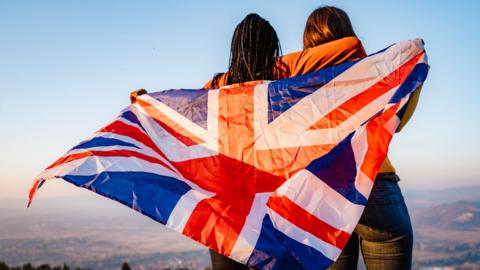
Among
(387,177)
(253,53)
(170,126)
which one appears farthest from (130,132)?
(387,177)

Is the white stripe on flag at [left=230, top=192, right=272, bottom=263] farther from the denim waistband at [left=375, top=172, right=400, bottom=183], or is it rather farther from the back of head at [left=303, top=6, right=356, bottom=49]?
the back of head at [left=303, top=6, right=356, bottom=49]

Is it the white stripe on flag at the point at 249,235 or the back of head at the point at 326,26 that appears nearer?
the white stripe on flag at the point at 249,235

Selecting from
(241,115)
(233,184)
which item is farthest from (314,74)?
(233,184)

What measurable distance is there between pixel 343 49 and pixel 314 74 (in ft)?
0.84

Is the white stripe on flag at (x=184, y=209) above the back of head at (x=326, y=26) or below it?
below

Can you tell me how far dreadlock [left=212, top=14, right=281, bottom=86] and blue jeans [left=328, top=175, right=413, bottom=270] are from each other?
3.49 ft

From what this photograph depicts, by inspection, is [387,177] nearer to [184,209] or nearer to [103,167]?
[184,209]

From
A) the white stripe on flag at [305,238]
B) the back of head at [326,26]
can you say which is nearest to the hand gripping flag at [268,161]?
the white stripe on flag at [305,238]

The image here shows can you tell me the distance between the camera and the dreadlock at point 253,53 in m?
3.14

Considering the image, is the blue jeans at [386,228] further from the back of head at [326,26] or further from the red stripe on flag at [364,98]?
the back of head at [326,26]

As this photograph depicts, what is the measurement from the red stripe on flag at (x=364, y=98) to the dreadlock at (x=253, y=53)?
46 cm

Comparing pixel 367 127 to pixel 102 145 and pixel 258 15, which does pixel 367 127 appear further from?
pixel 102 145

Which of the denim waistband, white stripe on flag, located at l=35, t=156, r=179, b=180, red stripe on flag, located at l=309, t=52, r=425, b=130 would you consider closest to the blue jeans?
the denim waistband

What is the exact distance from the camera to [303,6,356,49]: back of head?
2990 mm
